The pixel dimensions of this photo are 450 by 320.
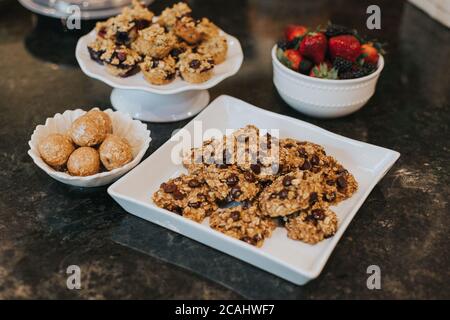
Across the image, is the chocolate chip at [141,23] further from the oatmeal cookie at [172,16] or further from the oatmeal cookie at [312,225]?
the oatmeal cookie at [312,225]

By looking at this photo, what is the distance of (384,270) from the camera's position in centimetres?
107

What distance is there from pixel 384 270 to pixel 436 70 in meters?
1.03

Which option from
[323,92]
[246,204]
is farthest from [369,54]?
[246,204]

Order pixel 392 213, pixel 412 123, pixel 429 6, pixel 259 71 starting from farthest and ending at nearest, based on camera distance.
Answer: pixel 429 6, pixel 259 71, pixel 412 123, pixel 392 213

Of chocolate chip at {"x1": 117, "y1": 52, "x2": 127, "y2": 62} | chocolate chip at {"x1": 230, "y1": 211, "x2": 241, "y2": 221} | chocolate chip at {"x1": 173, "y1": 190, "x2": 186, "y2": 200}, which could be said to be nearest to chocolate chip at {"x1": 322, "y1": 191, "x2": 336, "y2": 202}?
chocolate chip at {"x1": 230, "y1": 211, "x2": 241, "y2": 221}

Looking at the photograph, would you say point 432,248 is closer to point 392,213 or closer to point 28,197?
point 392,213

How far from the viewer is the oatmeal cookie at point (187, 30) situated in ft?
4.77

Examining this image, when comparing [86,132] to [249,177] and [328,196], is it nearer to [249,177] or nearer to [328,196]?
[249,177]

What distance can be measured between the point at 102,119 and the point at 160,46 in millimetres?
271

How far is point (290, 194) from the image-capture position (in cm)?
108

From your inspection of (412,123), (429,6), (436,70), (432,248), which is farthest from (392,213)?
(429,6)

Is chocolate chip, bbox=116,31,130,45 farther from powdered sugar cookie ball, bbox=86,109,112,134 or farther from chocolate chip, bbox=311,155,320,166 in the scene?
chocolate chip, bbox=311,155,320,166

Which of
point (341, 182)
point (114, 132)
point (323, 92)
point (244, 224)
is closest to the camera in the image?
point (244, 224)

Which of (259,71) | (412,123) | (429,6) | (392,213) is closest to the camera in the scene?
(392,213)
